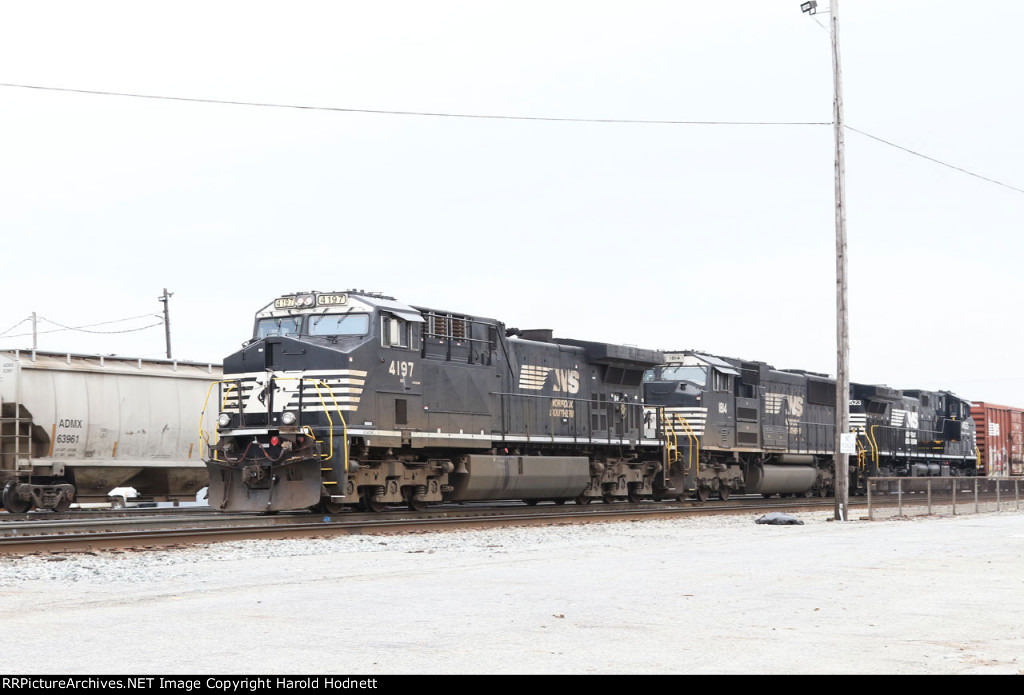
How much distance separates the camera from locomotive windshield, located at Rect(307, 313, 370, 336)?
66.4 ft

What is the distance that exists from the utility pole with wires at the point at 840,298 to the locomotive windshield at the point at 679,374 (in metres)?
5.90

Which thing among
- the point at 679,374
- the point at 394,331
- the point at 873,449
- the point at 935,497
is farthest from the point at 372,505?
the point at 873,449

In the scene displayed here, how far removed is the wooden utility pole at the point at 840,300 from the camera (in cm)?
2297

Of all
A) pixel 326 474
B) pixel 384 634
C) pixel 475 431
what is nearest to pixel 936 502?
pixel 475 431

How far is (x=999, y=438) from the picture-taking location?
45844 millimetres

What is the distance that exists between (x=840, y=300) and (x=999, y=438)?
85.2 feet

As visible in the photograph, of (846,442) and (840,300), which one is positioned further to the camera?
(840,300)

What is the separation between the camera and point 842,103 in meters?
23.7

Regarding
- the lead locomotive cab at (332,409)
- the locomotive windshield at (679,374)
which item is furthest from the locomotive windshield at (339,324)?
the locomotive windshield at (679,374)

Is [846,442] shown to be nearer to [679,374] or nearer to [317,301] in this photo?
[679,374]

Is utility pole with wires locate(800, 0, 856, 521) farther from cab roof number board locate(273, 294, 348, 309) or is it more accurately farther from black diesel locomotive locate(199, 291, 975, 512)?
cab roof number board locate(273, 294, 348, 309)

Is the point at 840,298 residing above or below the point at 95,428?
above

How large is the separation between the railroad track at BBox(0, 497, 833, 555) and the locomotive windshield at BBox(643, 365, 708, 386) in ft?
11.2
